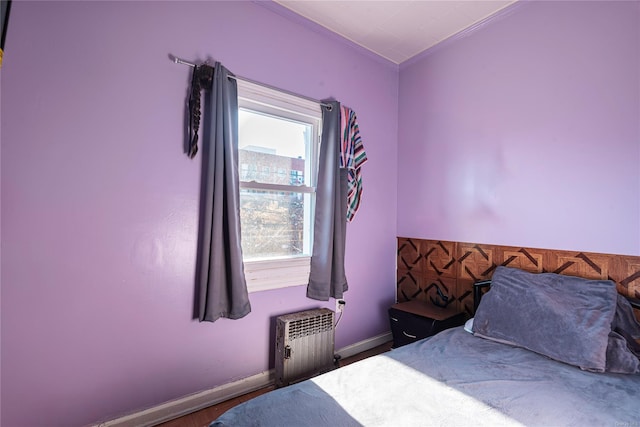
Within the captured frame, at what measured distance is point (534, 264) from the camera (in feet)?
7.07

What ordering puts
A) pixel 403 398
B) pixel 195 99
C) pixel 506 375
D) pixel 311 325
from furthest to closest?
pixel 311 325
pixel 195 99
pixel 506 375
pixel 403 398

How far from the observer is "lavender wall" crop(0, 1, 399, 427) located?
1495 millimetres

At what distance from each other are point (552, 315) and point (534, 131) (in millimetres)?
1276

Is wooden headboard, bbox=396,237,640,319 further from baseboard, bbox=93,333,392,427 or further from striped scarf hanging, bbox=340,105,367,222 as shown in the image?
baseboard, bbox=93,333,392,427

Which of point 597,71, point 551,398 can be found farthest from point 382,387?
point 597,71

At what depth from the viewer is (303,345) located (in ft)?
7.30

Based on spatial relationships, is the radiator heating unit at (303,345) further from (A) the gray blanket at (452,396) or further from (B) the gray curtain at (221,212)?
(A) the gray blanket at (452,396)

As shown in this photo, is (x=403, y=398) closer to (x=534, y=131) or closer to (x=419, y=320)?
(x=419, y=320)

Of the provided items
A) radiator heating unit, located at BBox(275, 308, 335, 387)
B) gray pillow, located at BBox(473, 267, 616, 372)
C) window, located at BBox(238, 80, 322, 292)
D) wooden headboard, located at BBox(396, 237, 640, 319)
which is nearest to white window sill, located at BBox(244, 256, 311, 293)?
window, located at BBox(238, 80, 322, 292)

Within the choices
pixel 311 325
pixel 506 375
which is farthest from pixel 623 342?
pixel 311 325

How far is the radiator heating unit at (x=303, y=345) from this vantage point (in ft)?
7.06

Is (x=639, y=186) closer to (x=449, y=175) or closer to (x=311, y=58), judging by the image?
(x=449, y=175)

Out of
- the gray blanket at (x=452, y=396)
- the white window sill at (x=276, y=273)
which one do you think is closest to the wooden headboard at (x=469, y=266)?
the gray blanket at (x=452, y=396)

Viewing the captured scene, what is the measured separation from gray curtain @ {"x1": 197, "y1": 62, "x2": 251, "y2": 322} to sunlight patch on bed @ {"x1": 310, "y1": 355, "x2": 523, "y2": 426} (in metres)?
0.84
